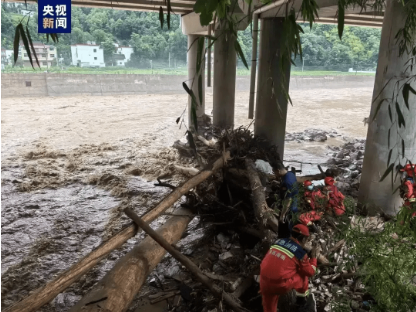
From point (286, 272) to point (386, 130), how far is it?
3.75m

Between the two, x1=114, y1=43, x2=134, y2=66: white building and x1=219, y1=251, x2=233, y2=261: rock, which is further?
x1=114, y1=43, x2=134, y2=66: white building

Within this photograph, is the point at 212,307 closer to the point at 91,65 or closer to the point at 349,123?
the point at 349,123

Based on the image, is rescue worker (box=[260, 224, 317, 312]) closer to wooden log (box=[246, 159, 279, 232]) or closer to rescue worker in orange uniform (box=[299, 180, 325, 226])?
rescue worker in orange uniform (box=[299, 180, 325, 226])

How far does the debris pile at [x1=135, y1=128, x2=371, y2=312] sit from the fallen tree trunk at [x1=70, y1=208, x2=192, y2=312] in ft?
2.37

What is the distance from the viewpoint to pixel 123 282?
136 inches

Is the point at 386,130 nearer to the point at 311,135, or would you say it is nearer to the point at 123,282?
the point at 123,282

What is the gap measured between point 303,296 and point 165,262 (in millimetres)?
2616

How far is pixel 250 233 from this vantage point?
5332 millimetres

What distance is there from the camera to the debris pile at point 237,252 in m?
4.03

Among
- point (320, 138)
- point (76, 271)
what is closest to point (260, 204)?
point (76, 271)

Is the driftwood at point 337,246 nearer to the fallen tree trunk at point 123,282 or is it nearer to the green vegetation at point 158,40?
the fallen tree trunk at point 123,282

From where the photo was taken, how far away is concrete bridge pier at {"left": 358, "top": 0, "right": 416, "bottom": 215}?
5590 mm

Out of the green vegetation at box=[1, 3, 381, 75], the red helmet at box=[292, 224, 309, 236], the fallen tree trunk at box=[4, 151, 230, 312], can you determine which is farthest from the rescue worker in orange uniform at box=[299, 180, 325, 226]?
the green vegetation at box=[1, 3, 381, 75]

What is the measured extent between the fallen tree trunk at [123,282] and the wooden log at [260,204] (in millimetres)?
1416
